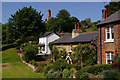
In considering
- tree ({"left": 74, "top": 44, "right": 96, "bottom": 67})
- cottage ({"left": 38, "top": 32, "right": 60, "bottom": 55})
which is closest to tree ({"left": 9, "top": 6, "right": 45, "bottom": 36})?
cottage ({"left": 38, "top": 32, "right": 60, "bottom": 55})

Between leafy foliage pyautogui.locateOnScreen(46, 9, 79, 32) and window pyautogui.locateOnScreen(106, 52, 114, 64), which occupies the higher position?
leafy foliage pyautogui.locateOnScreen(46, 9, 79, 32)

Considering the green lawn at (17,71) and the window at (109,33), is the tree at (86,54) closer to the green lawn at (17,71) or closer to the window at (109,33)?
the window at (109,33)

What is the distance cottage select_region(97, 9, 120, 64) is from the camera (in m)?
19.1

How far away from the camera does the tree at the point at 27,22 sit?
57.7 m

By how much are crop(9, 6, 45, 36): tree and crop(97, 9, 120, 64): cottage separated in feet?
130

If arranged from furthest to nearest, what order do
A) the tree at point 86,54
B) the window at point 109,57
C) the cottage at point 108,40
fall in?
the tree at point 86,54
the window at point 109,57
the cottage at point 108,40

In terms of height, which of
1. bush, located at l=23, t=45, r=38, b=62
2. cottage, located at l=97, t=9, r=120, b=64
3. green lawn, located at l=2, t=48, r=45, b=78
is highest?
cottage, located at l=97, t=9, r=120, b=64

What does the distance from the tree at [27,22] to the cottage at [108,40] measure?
130ft

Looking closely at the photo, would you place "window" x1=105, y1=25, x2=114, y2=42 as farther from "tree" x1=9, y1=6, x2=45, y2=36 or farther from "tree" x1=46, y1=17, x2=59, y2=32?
"tree" x1=46, y1=17, x2=59, y2=32

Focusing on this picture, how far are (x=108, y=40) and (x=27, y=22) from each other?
42.9 m

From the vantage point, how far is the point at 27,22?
5853 cm

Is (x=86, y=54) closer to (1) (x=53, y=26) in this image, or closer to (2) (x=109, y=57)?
(2) (x=109, y=57)

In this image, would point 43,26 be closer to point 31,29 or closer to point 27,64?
point 31,29

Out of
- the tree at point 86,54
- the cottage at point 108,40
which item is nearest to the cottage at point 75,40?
the tree at point 86,54
